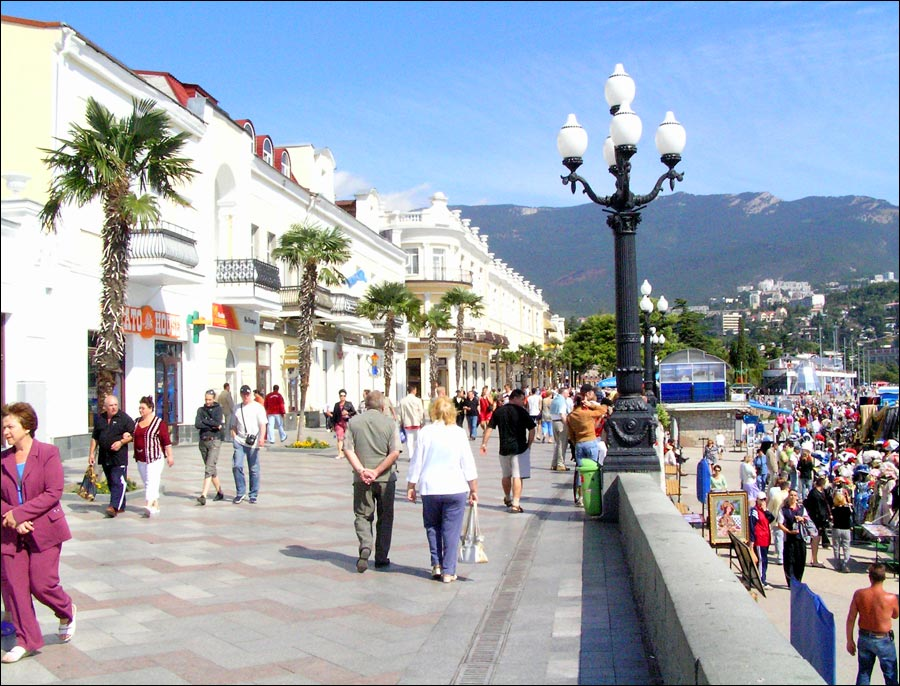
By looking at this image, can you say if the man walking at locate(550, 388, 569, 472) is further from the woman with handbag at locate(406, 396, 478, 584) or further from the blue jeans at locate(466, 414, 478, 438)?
the woman with handbag at locate(406, 396, 478, 584)

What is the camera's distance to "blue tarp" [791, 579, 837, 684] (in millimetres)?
5996

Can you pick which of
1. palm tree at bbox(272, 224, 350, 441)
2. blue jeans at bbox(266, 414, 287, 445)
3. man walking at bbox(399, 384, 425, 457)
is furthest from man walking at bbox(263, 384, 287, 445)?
man walking at bbox(399, 384, 425, 457)

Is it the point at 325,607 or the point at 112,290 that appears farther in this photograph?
the point at 112,290

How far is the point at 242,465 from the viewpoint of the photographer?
42.1 ft

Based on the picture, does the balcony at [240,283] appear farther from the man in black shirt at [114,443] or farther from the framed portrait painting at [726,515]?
the framed portrait painting at [726,515]

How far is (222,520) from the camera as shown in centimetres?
1124

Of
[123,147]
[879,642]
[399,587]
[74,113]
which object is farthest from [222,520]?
[74,113]

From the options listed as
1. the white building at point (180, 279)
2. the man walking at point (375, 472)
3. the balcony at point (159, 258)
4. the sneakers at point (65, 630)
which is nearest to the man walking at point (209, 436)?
the white building at point (180, 279)

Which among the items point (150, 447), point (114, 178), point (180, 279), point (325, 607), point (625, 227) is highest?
point (114, 178)

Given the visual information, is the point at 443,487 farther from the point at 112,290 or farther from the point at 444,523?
the point at 112,290

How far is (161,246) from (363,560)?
15.0 metres

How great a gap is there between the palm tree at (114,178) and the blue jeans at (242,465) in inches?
80.8

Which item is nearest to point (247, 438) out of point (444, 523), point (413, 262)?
point (444, 523)

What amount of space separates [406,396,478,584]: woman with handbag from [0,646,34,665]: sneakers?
3317mm
